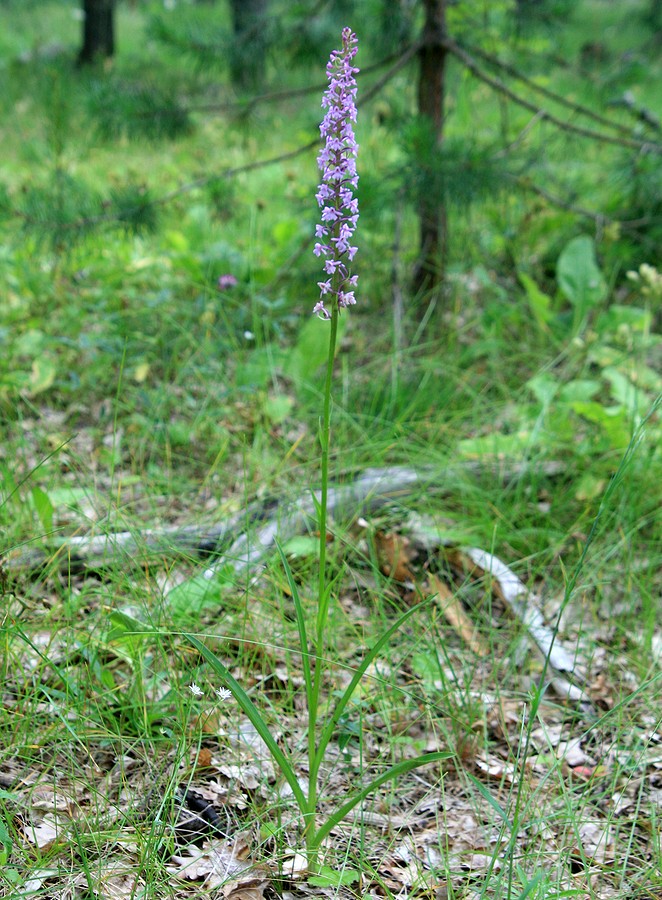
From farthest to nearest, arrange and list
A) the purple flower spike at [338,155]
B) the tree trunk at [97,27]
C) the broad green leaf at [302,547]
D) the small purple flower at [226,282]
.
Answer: the tree trunk at [97,27]
the small purple flower at [226,282]
the broad green leaf at [302,547]
the purple flower spike at [338,155]

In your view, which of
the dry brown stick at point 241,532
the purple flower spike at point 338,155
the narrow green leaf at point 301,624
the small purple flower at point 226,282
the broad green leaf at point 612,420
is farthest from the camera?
the small purple flower at point 226,282

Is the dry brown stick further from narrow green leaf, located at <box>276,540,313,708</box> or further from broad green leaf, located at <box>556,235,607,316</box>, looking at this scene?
broad green leaf, located at <box>556,235,607,316</box>

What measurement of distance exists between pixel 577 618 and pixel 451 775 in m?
0.65

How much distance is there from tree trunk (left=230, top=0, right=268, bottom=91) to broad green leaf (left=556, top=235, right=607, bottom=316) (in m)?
1.61

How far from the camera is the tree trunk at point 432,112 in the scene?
320cm

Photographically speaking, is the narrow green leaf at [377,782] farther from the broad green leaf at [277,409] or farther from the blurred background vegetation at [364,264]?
the broad green leaf at [277,409]

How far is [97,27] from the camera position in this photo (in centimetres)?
974

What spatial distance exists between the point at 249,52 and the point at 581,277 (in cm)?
176

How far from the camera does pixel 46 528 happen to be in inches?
78.0

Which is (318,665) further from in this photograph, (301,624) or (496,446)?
(496,446)

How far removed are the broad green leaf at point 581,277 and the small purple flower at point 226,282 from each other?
1407mm

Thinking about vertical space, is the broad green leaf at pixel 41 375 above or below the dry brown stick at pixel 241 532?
above

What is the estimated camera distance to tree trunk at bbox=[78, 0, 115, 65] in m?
9.70

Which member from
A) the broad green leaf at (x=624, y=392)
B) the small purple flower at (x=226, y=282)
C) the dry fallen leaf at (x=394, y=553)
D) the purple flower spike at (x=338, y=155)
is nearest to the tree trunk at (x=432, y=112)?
the small purple flower at (x=226, y=282)
